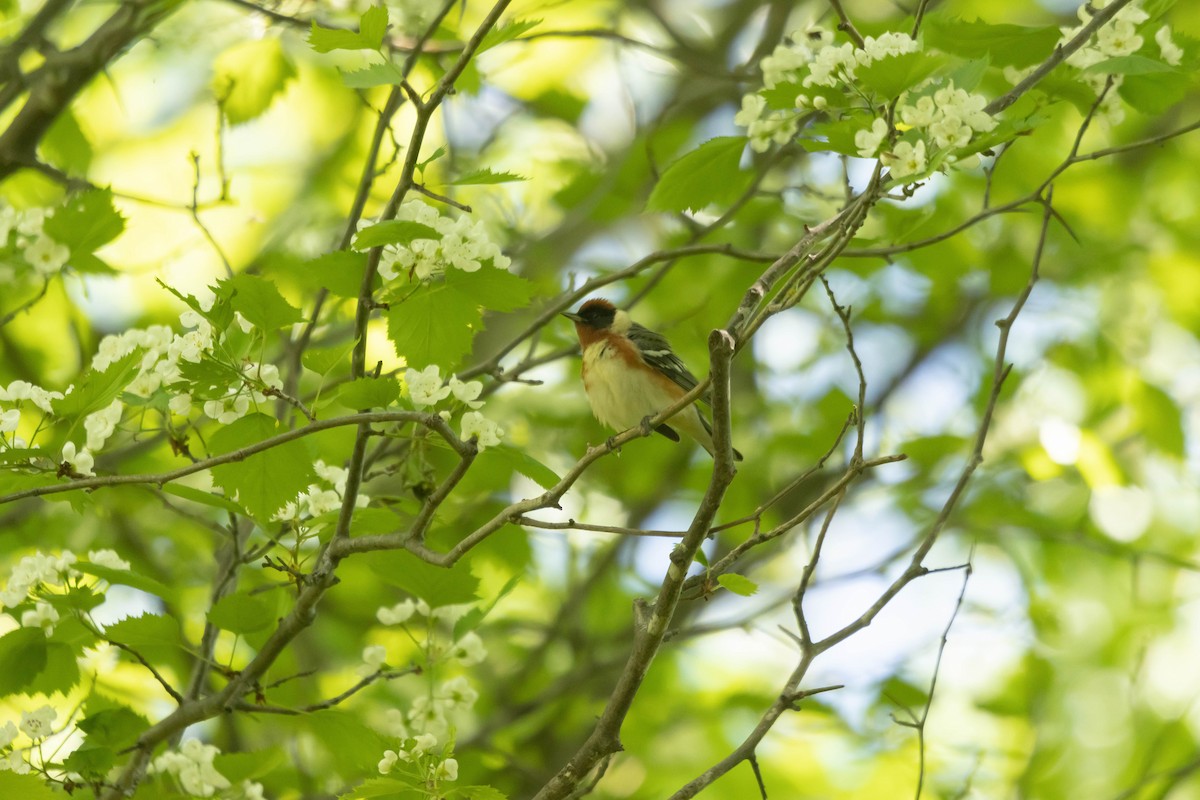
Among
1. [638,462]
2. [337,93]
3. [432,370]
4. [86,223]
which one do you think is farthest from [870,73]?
[337,93]

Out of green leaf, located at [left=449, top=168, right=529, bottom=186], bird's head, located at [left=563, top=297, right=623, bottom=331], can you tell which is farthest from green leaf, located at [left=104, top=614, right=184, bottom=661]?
bird's head, located at [left=563, top=297, right=623, bottom=331]

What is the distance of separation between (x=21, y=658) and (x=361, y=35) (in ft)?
6.89

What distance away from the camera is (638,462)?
7875 mm

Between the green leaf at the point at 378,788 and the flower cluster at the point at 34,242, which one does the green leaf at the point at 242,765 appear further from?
the flower cluster at the point at 34,242

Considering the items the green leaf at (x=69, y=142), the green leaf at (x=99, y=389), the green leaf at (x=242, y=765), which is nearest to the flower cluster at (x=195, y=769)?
the green leaf at (x=242, y=765)

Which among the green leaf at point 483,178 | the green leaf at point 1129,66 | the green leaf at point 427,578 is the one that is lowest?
the green leaf at point 427,578

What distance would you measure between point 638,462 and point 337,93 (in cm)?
370

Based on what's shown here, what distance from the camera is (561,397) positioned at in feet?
25.7

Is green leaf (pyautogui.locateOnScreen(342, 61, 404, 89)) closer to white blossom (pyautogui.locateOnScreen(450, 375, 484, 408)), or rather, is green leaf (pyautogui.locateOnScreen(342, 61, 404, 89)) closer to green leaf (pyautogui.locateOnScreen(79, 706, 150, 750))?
white blossom (pyautogui.locateOnScreen(450, 375, 484, 408))

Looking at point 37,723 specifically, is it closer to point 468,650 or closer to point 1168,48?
point 468,650

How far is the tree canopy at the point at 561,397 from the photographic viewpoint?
3057 mm

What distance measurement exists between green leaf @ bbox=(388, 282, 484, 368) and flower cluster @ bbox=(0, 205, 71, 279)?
1879mm

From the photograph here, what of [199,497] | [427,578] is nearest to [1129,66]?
[427,578]

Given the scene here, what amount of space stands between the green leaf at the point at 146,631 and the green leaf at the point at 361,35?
1681 millimetres
